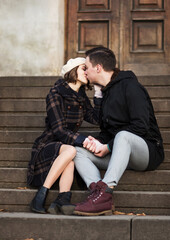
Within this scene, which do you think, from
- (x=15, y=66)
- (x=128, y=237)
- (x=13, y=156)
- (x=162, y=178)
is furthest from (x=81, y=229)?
(x=15, y=66)

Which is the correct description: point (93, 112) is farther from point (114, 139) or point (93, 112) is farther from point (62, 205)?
point (62, 205)

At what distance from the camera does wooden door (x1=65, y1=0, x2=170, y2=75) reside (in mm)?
7035

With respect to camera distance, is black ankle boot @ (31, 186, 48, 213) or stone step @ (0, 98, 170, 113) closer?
black ankle boot @ (31, 186, 48, 213)

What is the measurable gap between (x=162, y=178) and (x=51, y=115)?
1.13m

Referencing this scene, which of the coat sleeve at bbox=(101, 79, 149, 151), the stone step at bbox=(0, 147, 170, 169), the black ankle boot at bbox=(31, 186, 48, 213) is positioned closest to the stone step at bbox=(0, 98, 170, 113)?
the stone step at bbox=(0, 147, 170, 169)

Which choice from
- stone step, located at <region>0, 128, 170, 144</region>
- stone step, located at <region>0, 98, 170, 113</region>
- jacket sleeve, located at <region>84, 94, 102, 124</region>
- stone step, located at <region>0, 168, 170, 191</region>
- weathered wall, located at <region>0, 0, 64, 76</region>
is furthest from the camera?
weathered wall, located at <region>0, 0, 64, 76</region>

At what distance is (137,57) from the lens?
280 inches

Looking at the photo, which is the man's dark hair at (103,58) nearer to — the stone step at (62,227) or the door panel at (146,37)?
the stone step at (62,227)

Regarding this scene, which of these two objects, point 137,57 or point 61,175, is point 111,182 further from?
→ point 137,57

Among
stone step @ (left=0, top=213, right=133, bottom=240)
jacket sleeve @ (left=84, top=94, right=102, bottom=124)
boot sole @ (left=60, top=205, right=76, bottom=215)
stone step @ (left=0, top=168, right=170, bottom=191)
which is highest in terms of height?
jacket sleeve @ (left=84, top=94, right=102, bottom=124)

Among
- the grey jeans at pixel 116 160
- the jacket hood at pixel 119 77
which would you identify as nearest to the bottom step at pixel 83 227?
the grey jeans at pixel 116 160

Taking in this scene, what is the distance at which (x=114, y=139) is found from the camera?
396 cm

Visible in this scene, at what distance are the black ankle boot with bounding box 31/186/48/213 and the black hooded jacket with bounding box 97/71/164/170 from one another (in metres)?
0.67

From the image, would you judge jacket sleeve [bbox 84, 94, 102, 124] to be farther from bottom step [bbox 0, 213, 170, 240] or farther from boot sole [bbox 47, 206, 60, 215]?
bottom step [bbox 0, 213, 170, 240]
